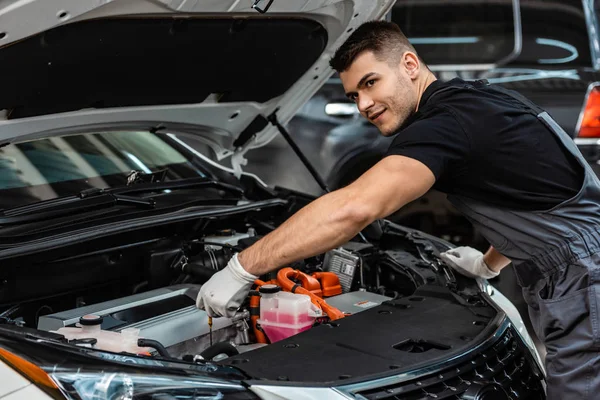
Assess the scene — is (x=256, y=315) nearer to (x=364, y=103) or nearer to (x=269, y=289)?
(x=269, y=289)

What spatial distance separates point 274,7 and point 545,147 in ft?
3.11

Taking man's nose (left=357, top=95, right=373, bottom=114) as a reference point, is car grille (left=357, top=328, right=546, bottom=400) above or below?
below

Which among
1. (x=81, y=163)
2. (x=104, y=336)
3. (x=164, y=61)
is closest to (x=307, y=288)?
(x=104, y=336)

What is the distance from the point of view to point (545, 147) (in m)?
1.93

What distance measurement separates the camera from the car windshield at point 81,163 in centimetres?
245

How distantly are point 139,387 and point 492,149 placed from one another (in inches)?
40.9

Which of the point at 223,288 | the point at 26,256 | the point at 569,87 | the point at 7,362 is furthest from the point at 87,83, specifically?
the point at 569,87

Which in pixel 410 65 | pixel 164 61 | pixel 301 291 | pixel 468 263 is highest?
pixel 164 61

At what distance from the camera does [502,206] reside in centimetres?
196

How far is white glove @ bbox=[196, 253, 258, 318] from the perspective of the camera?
1910mm

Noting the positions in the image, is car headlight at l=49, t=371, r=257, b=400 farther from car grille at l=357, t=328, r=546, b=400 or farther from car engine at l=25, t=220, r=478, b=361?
car grille at l=357, t=328, r=546, b=400

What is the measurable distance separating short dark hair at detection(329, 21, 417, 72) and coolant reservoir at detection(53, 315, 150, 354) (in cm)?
97

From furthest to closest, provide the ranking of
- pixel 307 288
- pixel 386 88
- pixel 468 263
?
pixel 468 263
pixel 307 288
pixel 386 88

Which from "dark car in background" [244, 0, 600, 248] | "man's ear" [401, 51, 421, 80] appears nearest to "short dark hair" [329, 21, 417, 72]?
"man's ear" [401, 51, 421, 80]
